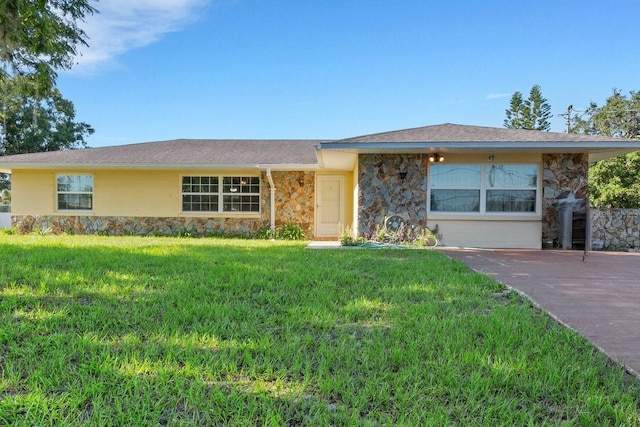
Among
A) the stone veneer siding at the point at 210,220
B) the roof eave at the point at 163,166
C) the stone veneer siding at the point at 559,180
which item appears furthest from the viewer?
the stone veneer siding at the point at 210,220

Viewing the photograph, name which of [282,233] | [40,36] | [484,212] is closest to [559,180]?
[484,212]

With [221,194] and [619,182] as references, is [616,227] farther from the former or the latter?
[221,194]

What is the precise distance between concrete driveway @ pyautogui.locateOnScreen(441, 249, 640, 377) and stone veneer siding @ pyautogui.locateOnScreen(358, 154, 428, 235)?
166cm

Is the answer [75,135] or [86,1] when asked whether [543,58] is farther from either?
[75,135]

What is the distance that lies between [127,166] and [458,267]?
10.5 m

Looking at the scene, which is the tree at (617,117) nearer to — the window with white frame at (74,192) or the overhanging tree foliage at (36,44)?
the overhanging tree foliage at (36,44)

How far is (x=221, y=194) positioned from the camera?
1285 cm

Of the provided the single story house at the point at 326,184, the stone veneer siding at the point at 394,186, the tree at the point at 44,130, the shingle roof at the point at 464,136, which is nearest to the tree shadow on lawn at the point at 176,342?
the shingle roof at the point at 464,136

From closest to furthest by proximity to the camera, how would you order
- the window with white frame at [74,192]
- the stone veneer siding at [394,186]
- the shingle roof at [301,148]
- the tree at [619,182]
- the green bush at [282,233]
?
the shingle roof at [301,148]
the stone veneer siding at [394,186]
the green bush at [282,233]
the window with white frame at [74,192]
the tree at [619,182]

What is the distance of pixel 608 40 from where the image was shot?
55.9 feet

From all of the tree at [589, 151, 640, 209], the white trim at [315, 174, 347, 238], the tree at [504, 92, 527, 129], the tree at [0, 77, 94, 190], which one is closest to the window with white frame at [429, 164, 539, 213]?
the white trim at [315, 174, 347, 238]

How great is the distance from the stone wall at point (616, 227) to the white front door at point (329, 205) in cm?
717

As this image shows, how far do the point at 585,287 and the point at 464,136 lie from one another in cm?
529

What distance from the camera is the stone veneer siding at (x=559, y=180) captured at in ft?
31.0
